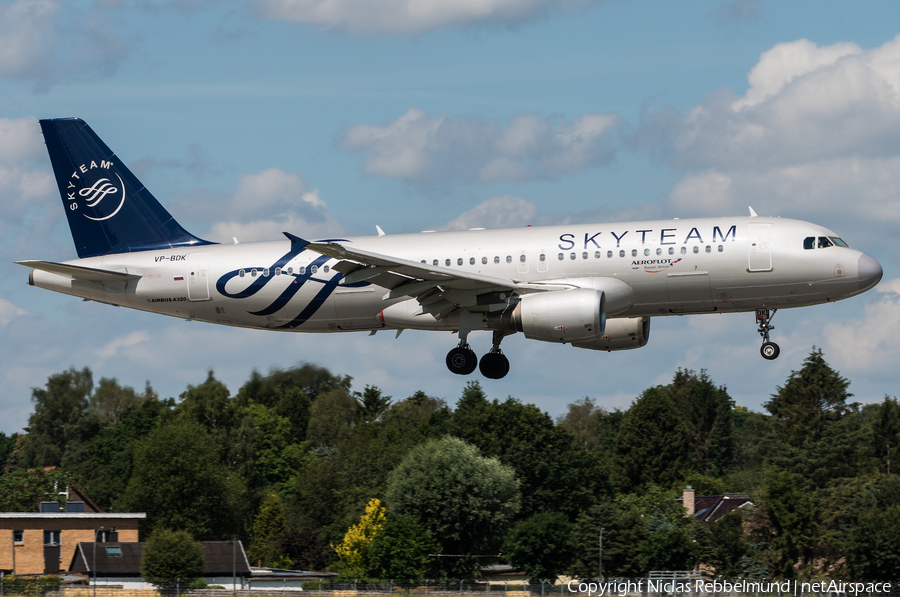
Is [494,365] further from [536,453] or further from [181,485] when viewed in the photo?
[181,485]

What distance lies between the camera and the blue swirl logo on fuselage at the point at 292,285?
134ft

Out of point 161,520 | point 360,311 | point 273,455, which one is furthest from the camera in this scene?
point 273,455

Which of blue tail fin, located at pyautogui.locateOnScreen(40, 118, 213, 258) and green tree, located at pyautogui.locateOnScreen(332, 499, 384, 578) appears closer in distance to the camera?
blue tail fin, located at pyautogui.locateOnScreen(40, 118, 213, 258)

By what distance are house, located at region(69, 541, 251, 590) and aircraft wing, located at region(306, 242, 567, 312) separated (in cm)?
3076

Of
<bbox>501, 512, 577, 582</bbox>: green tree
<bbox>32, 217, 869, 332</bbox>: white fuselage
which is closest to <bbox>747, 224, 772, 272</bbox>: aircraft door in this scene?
<bbox>32, 217, 869, 332</bbox>: white fuselage

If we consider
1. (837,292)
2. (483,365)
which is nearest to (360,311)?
(483,365)

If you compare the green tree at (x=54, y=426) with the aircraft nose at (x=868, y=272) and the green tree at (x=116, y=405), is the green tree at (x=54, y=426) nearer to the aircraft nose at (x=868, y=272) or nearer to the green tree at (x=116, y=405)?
the green tree at (x=116, y=405)

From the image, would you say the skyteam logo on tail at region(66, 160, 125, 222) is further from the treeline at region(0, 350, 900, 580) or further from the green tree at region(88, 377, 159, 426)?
the green tree at region(88, 377, 159, 426)

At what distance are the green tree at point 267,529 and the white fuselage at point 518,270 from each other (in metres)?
54.9

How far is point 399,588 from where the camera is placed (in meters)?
51.9

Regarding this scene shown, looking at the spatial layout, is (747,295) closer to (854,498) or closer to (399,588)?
(399,588)

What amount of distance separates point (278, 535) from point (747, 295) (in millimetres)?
67724

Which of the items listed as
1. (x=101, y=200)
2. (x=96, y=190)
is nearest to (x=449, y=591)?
(x=101, y=200)

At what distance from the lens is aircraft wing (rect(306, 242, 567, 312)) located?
3684cm
